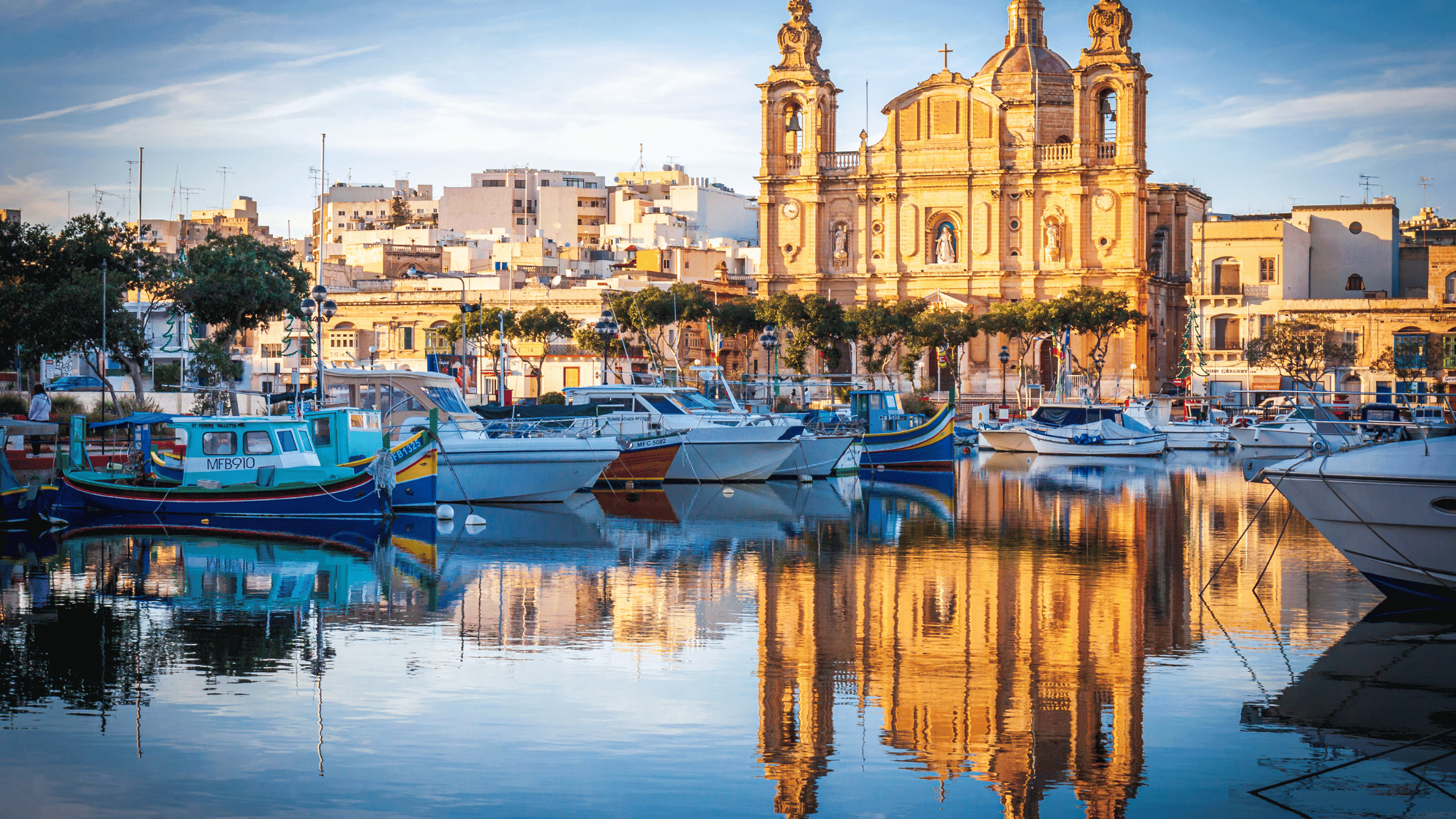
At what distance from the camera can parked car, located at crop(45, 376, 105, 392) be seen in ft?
151

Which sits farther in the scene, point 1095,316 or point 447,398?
point 1095,316

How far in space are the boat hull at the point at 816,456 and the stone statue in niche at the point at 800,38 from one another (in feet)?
137

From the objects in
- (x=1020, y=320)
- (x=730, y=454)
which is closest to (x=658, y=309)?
(x=1020, y=320)

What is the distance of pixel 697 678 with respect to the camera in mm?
13125

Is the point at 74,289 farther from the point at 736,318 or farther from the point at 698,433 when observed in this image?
the point at 736,318

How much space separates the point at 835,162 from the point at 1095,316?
17.2m

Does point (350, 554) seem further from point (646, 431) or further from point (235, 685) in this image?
point (646, 431)

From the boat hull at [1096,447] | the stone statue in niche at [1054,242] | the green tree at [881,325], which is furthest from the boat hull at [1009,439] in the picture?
the stone statue in niche at [1054,242]

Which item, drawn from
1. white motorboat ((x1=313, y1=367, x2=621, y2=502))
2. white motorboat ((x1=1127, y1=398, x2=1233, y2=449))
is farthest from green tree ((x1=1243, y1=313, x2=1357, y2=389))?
white motorboat ((x1=313, y1=367, x2=621, y2=502))

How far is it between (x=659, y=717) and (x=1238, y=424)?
53.0 meters

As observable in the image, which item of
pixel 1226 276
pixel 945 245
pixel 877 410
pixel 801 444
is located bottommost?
pixel 801 444

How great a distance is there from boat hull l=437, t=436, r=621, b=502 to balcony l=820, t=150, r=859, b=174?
50461mm

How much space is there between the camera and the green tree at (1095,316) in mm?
65688

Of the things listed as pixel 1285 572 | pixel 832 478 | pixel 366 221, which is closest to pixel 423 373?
pixel 832 478
